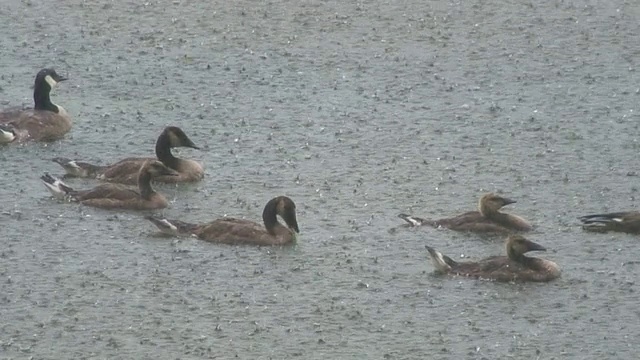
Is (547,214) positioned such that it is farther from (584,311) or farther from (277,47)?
(277,47)

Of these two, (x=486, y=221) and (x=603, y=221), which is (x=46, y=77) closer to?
(x=486, y=221)

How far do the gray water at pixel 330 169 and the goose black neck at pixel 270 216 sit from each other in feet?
0.73

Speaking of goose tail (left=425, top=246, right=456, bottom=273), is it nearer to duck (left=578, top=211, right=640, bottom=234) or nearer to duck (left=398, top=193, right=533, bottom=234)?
duck (left=398, top=193, right=533, bottom=234)

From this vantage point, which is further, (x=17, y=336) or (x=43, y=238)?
(x=43, y=238)

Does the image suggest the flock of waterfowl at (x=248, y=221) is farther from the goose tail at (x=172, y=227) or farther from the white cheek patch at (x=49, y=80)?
the white cheek patch at (x=49, y=80)

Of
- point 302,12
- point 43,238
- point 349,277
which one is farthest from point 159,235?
point 302,12

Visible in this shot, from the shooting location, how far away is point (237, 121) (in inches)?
645

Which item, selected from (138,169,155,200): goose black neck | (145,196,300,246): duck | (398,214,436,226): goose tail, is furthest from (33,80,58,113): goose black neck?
(398,214,436,226): goose tail

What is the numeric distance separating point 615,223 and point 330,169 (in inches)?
102

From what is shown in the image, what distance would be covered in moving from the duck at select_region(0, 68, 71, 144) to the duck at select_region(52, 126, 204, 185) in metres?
0.93

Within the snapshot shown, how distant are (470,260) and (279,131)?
3.40m

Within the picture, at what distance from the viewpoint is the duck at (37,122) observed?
1612cm

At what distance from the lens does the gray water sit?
38.4 feet

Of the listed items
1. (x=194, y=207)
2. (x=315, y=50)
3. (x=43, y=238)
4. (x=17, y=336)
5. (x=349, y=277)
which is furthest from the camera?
(x=315, y=50)
